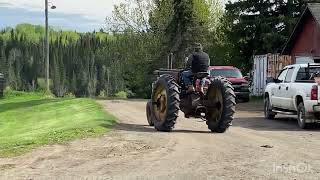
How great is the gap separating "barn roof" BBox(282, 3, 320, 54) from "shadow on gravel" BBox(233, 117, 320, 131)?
13.9 meters

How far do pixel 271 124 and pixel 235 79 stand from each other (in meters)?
12.4

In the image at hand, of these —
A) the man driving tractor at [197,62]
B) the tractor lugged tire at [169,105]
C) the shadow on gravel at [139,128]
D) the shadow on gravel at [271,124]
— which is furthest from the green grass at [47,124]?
the shadow on gravel at [271,124]

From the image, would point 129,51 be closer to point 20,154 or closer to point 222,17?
point 222,17

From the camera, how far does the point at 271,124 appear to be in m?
18.8

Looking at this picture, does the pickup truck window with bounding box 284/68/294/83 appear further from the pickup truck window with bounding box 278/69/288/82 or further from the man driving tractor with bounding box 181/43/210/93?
the man driving tractor with bounding box 181/43/210/93

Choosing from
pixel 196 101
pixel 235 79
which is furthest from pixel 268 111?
→ pixel 235 79

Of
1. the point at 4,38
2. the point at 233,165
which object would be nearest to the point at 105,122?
the point at 233,165

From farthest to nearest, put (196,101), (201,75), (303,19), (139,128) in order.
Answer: (303,19)
(139,128)
(196,101)
(201,75)

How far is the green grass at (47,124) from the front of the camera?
41.5 ft

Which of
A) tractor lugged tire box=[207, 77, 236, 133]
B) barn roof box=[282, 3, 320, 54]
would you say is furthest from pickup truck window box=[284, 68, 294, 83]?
barn roof box=[282, 3, 320, 54]

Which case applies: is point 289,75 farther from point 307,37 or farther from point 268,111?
point 307,37

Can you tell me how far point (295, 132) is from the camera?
15.9m

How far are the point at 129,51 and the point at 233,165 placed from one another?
1983 inches

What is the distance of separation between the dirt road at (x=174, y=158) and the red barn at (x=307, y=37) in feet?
67.7
